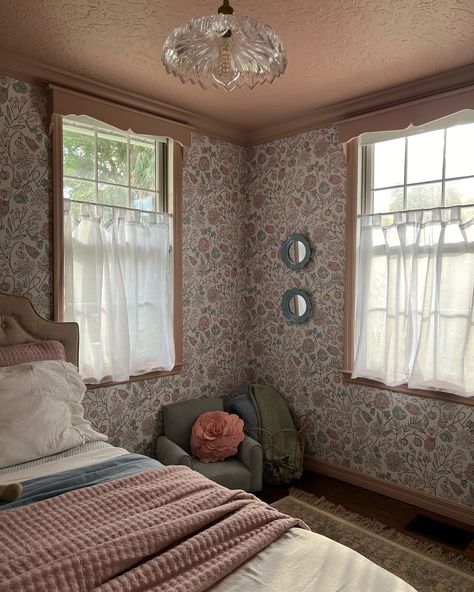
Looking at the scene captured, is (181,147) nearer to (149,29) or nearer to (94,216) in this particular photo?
(94,216)

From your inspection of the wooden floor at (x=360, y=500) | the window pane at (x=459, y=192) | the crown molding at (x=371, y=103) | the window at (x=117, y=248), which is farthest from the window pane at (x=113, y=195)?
the wooden floor at (x=360, y=500)

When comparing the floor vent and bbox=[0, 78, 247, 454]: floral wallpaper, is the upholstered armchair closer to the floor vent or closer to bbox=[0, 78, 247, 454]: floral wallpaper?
bbox=[0, 78, 247, 454]: floral wallpaper

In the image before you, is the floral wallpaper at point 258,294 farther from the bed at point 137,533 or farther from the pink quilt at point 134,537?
the pink quilt at point 134,537

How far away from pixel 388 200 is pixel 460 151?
519mm

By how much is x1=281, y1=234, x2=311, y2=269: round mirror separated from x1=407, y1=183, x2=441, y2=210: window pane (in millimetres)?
808

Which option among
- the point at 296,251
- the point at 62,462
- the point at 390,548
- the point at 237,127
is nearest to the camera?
the point at 62,462

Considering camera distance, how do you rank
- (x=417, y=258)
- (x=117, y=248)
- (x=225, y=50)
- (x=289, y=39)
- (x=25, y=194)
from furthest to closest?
(x=117, y=248), (x=417, y=258), (x=25, y=194), (x=289, y=39), (x=225, y=50)

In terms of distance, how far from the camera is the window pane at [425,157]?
2.99 meters

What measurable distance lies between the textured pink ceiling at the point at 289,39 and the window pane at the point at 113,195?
0.62 m

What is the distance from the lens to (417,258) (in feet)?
9.91

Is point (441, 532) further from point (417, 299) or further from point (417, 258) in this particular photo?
point (417, 258)

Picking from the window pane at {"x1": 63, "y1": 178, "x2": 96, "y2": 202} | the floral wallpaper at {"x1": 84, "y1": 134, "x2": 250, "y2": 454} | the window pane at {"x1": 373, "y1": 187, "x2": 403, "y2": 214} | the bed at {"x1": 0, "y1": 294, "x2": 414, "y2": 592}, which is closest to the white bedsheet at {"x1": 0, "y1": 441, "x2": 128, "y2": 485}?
the bed at {"x1": 0, "y1": 294, "x2": 414, "y2": 592}

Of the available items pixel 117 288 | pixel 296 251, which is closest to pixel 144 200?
pixel 117 288

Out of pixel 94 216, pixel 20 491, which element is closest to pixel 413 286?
pixel 94 216
